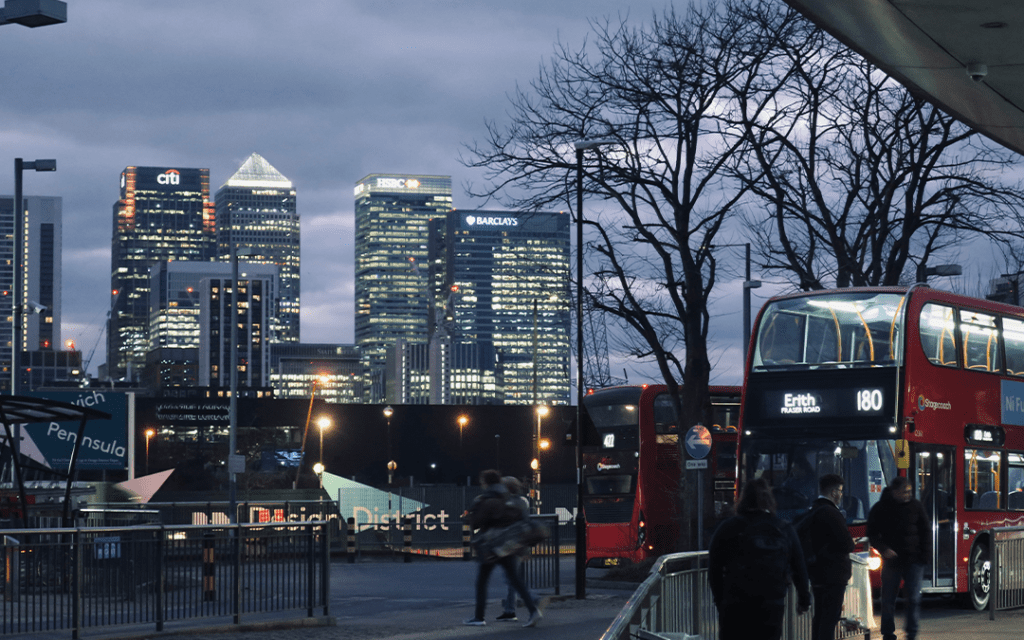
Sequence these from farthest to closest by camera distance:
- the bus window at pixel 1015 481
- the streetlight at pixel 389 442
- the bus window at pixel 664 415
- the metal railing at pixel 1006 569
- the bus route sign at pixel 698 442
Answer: the streetlight at pixel 389 442, the bus window at pixel 664 415, the bus route sign at pixel 698 442, the bus window at pixel 1015 481, the metal railing at pixel 1006 569

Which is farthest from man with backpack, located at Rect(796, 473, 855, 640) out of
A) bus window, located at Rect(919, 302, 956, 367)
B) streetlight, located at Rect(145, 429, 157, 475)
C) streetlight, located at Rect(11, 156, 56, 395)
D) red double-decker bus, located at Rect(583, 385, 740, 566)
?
streetlight, located at Rect(145, 429, 157, 475)

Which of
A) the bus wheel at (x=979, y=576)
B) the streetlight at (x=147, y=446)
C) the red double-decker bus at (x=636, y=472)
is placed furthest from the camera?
the streetlight at (x=147, y=446)

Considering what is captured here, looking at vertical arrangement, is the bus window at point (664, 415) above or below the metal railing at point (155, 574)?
above

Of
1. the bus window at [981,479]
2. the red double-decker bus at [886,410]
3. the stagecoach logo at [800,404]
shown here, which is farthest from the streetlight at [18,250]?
the bus window at [981,479]

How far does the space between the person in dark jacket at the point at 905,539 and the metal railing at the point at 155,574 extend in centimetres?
641

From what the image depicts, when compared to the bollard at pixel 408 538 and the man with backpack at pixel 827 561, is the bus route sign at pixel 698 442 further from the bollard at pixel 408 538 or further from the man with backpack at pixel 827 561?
the bollard at pixel 408 538

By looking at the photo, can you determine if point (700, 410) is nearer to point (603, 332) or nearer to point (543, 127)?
point (543, 127)

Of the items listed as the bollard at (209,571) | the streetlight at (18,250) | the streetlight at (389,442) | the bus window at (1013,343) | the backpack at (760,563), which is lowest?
the streetlight at (389,442)

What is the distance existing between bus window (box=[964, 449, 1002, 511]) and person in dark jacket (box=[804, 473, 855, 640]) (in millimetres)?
8155

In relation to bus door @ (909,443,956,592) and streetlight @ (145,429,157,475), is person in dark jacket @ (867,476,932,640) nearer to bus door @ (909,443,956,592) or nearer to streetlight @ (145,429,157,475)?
bus door @ (909,443,956,592)

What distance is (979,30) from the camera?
9.90m

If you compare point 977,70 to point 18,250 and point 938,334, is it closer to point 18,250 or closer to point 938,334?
point 938,334

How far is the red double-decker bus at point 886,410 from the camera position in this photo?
17.1 m

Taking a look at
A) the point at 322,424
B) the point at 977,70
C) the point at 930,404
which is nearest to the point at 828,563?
the point at 977,70
